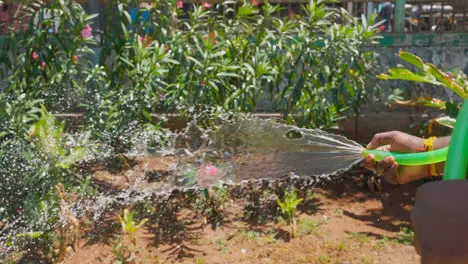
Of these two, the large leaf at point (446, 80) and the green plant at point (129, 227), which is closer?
the green plant at point (129, 227)

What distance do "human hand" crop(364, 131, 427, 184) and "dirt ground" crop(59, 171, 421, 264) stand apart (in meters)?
1.56

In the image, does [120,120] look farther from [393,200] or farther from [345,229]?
[393,200]

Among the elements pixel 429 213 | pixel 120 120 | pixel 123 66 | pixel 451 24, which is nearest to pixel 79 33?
pixel 123 66

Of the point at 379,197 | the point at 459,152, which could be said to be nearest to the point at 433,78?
the point at 379,197

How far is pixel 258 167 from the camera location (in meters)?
3.61

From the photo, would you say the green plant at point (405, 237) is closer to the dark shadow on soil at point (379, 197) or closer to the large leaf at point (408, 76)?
the dark shadow on soil at point (379, 197)

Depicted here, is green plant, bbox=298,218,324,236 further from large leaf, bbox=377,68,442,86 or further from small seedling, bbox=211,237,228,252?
large leaf, bbox=377,68,442,86

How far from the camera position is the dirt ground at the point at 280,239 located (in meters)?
3.76

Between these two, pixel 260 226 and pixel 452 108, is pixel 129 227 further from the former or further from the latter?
pixel 452 108

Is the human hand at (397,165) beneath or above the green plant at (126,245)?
above

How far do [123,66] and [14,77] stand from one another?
2.52 feet

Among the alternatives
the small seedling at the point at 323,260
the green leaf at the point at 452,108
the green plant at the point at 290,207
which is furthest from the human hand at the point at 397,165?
the green leaf at the point at 452,108

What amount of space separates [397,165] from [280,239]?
6.68 ft

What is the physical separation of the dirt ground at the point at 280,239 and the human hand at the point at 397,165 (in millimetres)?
1561
